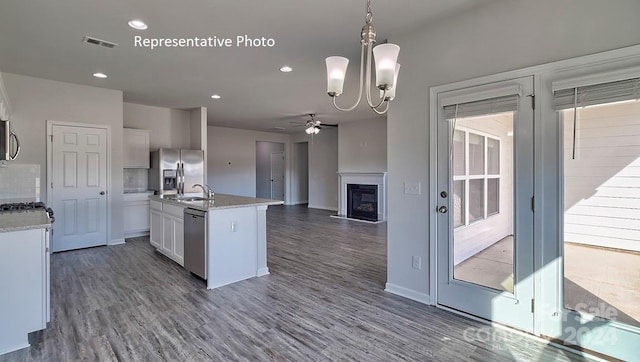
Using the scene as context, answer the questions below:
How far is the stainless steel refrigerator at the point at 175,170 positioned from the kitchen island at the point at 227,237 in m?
2.02

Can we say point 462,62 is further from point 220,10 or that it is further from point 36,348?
point 36,348

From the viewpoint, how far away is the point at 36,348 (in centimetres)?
229

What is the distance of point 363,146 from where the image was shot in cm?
862

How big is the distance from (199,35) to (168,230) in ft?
8.47

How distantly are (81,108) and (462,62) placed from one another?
5.57 metres

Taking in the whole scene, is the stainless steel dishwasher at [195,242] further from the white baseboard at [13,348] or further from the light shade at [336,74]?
the light shade at [336,74]

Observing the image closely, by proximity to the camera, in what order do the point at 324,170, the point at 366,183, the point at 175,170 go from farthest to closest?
1. the point at 324,170
2. the point at 366,183
3. the point at 175,170

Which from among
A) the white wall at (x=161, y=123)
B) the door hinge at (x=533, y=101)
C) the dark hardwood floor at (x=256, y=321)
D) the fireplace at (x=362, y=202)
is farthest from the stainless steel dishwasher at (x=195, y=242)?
the fireplace at (x=362, y=202)

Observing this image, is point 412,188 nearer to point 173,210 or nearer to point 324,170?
point 173,210

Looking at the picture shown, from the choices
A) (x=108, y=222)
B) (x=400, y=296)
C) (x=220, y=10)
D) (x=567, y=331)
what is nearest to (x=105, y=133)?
(x=108, y=222)

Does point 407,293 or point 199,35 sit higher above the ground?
point 199,35

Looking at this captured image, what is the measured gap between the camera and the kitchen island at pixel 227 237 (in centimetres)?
345

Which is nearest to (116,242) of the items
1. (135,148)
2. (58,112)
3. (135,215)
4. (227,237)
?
(135,215)

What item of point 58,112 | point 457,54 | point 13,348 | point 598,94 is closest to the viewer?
point 598,94
